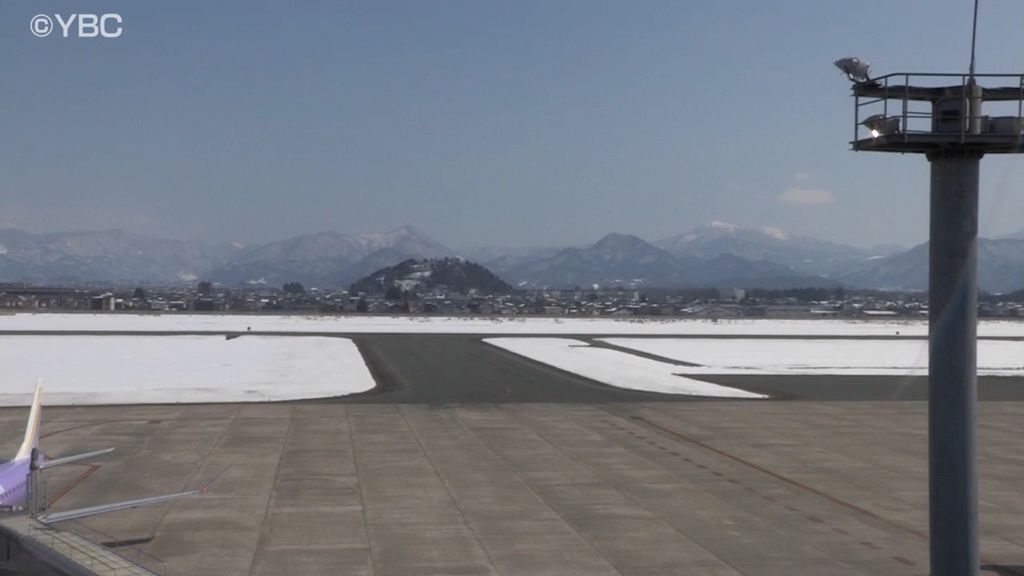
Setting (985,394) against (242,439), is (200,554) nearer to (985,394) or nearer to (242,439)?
(242,439)

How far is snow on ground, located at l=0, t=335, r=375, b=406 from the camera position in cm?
5141

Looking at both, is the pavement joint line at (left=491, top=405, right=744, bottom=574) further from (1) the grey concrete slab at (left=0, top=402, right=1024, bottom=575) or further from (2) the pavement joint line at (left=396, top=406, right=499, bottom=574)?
(2) the pavement joint line at (left=396, top=406, right=499, bottom=574)

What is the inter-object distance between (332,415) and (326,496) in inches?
637

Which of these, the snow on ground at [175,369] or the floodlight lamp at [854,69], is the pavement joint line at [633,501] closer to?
the floodlight lamp at [854,69]

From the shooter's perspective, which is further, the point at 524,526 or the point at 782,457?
the point at 782,457

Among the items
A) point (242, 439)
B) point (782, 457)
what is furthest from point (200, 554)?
point (782, 457)

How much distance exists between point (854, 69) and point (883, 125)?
95 centimetres

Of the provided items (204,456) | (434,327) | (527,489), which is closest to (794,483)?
(527,489)

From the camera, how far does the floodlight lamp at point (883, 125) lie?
603 inches

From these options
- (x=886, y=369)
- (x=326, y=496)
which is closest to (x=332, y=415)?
(x=326, y=496)

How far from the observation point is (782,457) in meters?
34.2

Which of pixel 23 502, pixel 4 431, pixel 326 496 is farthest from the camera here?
pixel 4 431

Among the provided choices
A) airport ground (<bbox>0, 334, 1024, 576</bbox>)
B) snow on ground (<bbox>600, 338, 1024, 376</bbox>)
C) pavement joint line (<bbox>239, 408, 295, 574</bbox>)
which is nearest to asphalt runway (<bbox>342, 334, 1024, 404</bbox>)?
airport ground (<bbox>0, 334, 1024, 576</bbox>)

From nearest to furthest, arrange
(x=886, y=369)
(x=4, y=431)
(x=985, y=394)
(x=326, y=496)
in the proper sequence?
(x=326, y=496) < (x=4, y=431) < (x=985, y=394) < (x=886, y=369)
